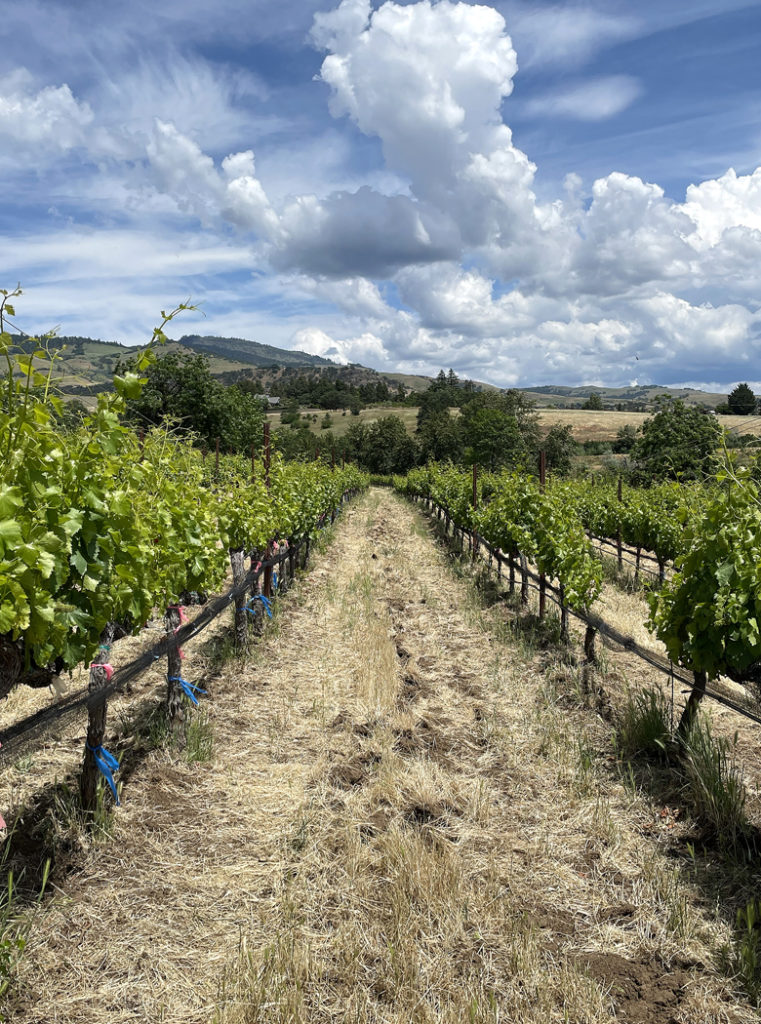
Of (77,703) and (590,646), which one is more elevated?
(77,703)

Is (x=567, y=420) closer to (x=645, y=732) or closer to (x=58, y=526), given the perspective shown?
(x=645, y=732)

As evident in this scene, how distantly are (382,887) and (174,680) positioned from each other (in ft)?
8.71

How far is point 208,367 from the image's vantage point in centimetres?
4547

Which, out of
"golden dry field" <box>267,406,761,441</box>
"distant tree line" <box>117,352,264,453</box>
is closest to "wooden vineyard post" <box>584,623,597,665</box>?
"distant tree line" <box>117,352,264,453</box>

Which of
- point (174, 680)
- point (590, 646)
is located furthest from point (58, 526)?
point (590, 646)

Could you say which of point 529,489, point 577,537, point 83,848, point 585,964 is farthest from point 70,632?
point 529,489

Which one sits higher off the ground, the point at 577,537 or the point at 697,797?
the point at 577,537

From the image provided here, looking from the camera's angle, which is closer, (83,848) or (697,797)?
(83,848)

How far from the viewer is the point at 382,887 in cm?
377

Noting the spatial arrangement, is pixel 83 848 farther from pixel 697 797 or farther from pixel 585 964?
pixel 697 797

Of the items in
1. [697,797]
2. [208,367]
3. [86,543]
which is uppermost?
[208,367]

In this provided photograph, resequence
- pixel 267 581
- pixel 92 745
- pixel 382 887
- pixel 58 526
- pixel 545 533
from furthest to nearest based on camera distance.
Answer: pixel 267 581
pixel 545 533
pixel 92 745
pixel 382 887
pixel 58 526

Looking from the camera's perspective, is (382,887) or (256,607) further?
(256,607)

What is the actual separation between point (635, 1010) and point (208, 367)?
4644cm
